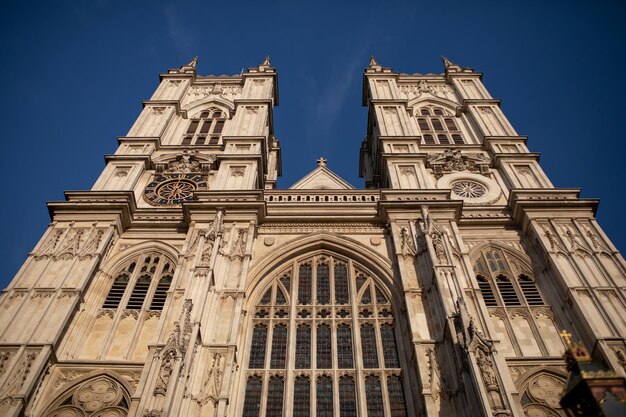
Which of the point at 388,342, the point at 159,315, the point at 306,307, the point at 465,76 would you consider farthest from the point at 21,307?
the point at 465,76

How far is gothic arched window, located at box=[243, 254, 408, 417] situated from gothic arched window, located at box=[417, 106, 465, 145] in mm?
10518

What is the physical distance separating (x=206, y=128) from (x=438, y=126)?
11351mm

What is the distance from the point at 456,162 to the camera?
24781mm

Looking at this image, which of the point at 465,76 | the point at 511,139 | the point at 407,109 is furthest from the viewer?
the point at 465,76

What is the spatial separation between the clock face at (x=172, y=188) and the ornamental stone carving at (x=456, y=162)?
9531 millimetres

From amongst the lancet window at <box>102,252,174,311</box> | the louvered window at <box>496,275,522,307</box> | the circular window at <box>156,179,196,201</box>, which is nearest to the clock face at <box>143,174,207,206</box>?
the circular window at <box>156,179,196,201</box>

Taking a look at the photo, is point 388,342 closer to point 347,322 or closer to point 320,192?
point 347,322

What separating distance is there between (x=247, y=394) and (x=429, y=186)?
1157cm

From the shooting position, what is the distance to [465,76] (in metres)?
33.3

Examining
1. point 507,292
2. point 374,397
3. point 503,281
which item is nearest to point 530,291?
point 507,292

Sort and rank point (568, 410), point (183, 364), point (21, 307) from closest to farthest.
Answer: point (568, 410) < point (183, 364) < point (21, 307)

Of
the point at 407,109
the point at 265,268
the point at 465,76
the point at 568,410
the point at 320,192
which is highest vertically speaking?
the point at 465,76

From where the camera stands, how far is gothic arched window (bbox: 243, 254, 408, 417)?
14727 mm

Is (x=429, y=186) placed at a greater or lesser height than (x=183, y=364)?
greater
